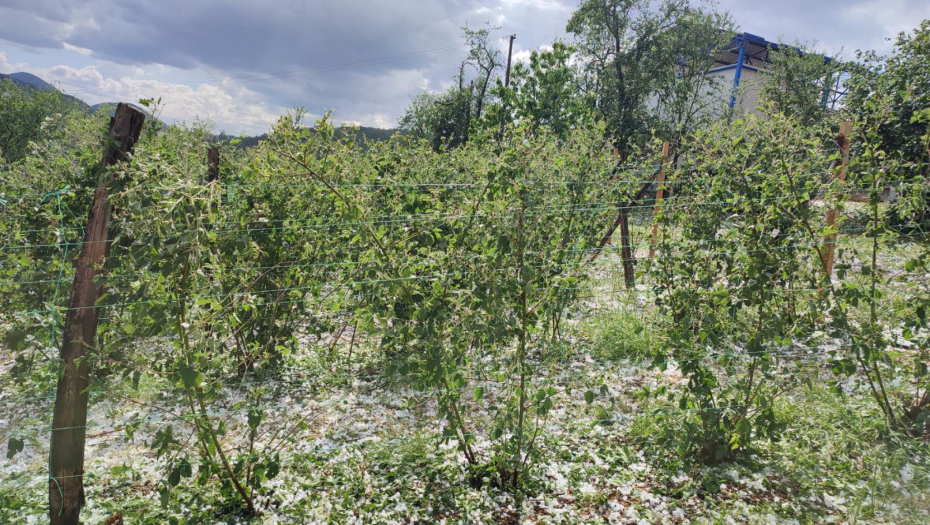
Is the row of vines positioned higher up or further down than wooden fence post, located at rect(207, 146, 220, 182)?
further down

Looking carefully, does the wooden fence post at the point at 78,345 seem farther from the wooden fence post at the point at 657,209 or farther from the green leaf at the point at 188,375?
the wooden fence post at the point at 657,209

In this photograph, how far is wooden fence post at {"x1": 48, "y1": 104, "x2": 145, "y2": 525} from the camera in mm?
2270

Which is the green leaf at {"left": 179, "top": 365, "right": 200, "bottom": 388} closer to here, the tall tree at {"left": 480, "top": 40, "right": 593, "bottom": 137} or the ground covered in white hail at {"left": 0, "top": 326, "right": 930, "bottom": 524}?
the ground covered in white hail at {"left": 0, "top": 326, "right": 930, "bottom": 524}

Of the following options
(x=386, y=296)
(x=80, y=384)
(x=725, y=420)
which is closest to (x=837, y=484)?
(x=725, y=420)

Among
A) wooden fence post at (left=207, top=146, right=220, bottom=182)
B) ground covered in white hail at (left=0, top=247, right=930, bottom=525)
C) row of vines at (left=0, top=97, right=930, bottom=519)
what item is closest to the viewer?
row of vines at (left=0, top=97, right=930, bottom=519)

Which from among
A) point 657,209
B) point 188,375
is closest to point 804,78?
point 657,209

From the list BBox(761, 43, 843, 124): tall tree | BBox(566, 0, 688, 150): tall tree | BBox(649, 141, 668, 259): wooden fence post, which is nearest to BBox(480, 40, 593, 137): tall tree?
BBox(566, 0, 688, 150): tall tree

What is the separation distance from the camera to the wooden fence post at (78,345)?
7.45 ft

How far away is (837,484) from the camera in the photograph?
8.75 ft

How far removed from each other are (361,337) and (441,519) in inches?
112

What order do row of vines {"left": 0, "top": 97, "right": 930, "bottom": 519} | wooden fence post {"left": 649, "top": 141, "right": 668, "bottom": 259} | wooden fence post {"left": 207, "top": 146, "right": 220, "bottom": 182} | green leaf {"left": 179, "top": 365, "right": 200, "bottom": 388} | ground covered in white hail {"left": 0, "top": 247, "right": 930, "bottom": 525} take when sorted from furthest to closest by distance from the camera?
wooden fence post {"left": 207, "top": 146, "right": 220, "bottom": 182} < wooden fence post {"left": 649, "top": 141, "right": 668, "bottom": 259} < ground covered in white hail {"left": 0, "top": 247, "right": 930, "bottom": 525} < row of vines {"left": 0, "top": 97, "right": 930, "bottom": 519} < green leaf {"left": 179, "top": 365, "right": 200, "bottom": 388}

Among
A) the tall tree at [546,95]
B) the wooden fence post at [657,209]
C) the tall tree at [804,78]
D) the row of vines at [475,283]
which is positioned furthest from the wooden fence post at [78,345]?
the tall tree at [804,78]

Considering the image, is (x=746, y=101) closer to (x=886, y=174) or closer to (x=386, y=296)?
(x=886, y=174)

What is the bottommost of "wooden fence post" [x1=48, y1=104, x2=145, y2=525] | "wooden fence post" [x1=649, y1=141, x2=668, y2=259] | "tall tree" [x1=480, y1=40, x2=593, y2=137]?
"wooden fence post" [x1=48, y1=104, x2=145, y2=525]
